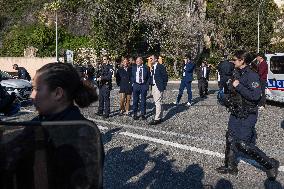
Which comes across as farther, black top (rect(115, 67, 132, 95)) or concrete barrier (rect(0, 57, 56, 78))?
concrete barrier (rect(0, 57, 56, 78))

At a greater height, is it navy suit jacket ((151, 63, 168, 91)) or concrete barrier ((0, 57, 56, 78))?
concrete barrier ((0, 57, 56, 78))

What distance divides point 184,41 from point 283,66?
70.7 ft

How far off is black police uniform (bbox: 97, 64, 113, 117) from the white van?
5.90m

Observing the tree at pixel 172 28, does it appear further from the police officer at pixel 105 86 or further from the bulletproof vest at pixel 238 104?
the bulletproof vest at pixel 238 104

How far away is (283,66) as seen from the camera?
1698 cm

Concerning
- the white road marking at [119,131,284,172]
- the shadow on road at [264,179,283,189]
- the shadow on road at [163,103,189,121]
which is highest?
the shadow on road at [163,103,189,121]

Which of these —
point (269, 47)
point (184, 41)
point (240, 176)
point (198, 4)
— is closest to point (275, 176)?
point (240, 176)

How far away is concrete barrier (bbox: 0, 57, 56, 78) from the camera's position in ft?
132

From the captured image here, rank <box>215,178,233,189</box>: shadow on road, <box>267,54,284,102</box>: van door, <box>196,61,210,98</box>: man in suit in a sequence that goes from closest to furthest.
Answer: <box>215,178,233,189</box>: shadow on road < <box>267,54,284,102</box>: van door < <box>196,61,210,98</box>: man in suit

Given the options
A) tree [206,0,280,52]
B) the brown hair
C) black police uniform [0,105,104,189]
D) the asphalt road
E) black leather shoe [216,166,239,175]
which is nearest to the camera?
black police uniform [0,105,104,189]

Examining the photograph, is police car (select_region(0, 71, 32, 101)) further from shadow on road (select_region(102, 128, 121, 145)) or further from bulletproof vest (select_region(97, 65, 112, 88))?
shadow on road (select_region(102, 128, 121, 145))

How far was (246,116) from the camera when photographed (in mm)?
6973

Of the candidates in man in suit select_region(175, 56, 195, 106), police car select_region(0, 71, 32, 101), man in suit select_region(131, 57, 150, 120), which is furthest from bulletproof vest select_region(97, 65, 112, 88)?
police car select_region(0, 71, 32, 101)

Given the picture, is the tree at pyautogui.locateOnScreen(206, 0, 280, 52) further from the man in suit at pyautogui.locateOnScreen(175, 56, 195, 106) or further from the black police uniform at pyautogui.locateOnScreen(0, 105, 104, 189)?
the black police uniform at pyautogui.locateOnScreen(0, 105, 104, 189)
